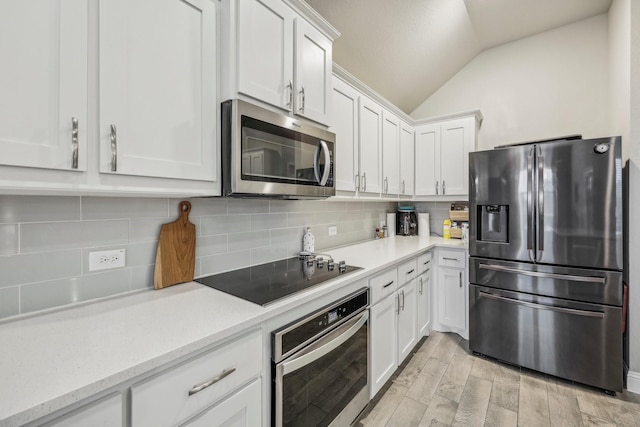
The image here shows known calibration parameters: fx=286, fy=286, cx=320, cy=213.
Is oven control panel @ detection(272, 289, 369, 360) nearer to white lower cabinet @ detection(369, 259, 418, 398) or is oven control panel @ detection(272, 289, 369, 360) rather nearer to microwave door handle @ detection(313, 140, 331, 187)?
white lower cabinet @ detection(369, 259, 418, 398)

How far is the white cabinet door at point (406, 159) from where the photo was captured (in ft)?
9.75

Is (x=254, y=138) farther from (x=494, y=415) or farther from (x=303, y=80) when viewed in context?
(x=494, y=415)

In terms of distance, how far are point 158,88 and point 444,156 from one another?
111 inches

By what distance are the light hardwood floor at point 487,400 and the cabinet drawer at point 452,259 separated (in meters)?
0.80

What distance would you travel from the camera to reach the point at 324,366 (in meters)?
1.31

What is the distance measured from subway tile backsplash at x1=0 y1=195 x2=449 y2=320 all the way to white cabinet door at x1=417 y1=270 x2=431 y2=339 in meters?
1.33

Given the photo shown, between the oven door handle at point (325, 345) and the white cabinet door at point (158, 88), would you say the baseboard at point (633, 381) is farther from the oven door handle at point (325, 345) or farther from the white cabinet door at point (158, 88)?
the white cabinet door at point (158, 88)

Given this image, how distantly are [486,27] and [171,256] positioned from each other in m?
3.48

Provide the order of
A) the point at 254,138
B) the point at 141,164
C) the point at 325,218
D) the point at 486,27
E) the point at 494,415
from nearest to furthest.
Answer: the point at 141,164 < the point at 254,138 < the point at 494,415 < the point at 325,218 < the point at 486,27

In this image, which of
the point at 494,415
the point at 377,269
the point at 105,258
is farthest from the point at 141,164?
the point at 494,415

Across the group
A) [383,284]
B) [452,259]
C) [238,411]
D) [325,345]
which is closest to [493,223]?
[452,259]

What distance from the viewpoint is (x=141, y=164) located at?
39.0 inches

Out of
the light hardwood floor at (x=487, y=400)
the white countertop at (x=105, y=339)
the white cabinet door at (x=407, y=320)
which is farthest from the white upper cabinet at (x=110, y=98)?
the light hardwood floor at (x=487, y=400)

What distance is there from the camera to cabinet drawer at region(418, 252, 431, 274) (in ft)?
8.02
